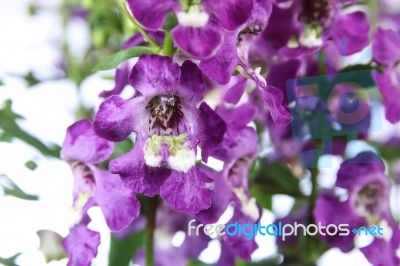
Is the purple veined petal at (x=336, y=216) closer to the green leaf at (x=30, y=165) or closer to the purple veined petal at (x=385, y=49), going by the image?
the purple veined petal at (x=385, y=49)

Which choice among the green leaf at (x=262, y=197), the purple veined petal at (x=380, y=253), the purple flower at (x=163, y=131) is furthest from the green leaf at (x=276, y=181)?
the purple flower at (x=163, y=131)

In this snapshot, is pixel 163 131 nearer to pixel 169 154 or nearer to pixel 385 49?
pixel 169 154

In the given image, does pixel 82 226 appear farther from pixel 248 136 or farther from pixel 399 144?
pixel 399 144

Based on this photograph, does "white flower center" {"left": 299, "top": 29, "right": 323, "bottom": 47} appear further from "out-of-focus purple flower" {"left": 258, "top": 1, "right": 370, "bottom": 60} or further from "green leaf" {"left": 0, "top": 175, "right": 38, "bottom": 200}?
"green leaf" {"left": 0, "top": 175, "right": 38, "bottom": 200}

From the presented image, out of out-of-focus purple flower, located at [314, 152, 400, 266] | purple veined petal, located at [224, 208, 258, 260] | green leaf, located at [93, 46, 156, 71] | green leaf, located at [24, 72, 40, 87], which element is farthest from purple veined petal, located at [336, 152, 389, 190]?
green leaf, located at [24, 72, 40, 87]

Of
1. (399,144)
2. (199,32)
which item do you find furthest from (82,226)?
(399,144)

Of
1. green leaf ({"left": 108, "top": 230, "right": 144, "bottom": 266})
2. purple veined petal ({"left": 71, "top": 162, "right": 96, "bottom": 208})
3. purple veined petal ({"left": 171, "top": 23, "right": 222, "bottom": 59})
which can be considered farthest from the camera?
green leaf ({"left": 108, "top": 230, "right": 144, "bottom": 266})
